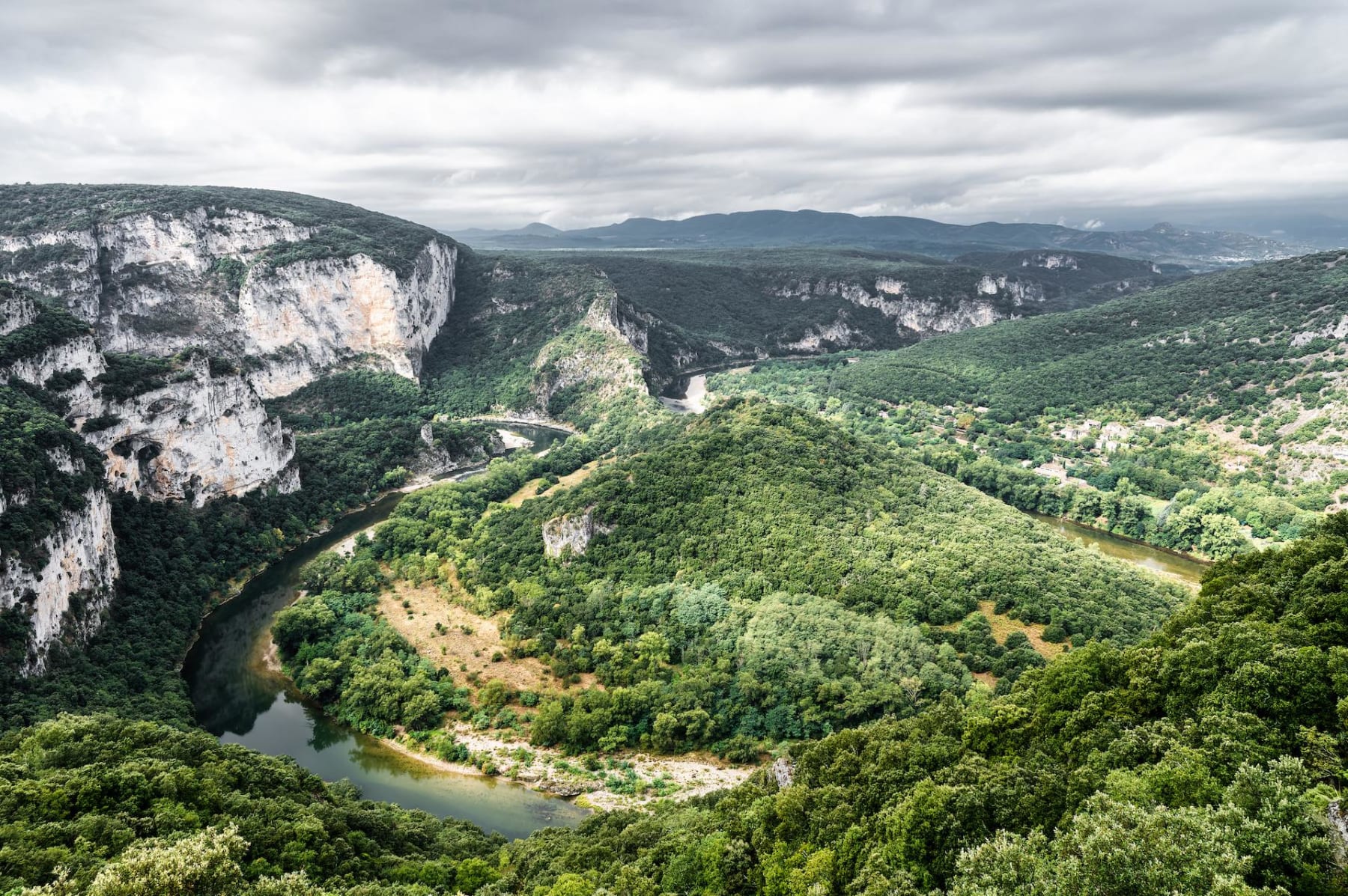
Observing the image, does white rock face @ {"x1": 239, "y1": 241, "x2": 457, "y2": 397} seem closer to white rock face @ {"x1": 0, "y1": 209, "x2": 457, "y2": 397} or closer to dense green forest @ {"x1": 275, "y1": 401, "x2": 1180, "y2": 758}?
white rock face @ {"x1": 0, "y1": 209, "x2": 457, "y2": 397}

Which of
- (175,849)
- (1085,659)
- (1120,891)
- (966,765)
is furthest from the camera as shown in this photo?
(1085,659)

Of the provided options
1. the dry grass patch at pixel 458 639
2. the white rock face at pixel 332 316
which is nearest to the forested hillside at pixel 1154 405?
the dry grass patch at pixel 458 639

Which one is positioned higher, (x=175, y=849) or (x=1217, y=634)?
(x=1217, y=634)

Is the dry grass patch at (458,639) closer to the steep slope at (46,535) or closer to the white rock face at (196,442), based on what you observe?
the steep slope at (46,535)

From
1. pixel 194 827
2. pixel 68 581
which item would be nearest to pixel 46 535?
pixel 68 581

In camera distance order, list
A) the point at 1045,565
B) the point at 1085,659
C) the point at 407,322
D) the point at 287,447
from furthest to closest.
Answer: the point at 407,322 → the point at 287,447 → the point at 1045,565 → the point at 1085,659

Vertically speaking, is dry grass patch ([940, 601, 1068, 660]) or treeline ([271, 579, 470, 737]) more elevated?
dry grass patch ([940, 601, 1068, 660])

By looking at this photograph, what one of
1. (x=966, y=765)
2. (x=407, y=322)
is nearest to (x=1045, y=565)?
(x=966, y=765)

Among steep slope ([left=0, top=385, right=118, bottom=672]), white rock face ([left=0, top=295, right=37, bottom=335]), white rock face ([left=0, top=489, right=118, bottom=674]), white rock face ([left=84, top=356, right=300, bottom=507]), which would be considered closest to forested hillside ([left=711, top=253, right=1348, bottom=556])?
white rock face ([left=84, top=356, right=300, bottom=507])

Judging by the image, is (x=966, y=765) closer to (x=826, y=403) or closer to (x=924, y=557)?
(x=924, y=557)
